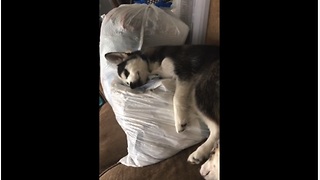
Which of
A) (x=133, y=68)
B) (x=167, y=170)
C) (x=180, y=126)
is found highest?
(x=133, y=68)

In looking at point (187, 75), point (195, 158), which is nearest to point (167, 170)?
point (195, 158)

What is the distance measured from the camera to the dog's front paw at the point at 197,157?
836 millimetres

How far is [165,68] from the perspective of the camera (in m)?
0.90

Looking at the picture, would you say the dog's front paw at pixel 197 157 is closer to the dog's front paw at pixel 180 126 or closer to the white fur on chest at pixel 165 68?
the dog's front paw at pixel 180 126

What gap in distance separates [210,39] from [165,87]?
0.60 feet

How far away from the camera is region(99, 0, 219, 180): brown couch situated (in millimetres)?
853

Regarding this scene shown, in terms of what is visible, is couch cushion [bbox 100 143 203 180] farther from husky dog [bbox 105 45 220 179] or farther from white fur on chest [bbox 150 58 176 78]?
white fur on chest [bbox 150 58 176 78]

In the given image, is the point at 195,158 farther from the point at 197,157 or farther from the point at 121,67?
the point at 121,67

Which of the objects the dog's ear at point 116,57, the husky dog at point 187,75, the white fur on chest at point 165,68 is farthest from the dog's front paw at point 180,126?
the dog's ear at point 116,57

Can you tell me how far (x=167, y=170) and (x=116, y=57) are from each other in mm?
310

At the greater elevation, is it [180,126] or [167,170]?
[180,126]

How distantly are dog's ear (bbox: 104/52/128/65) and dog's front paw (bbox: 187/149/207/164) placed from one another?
29 centimetres

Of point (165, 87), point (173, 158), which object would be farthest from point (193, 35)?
point (173, 158)

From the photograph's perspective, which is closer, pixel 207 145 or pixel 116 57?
pixel 207 145
